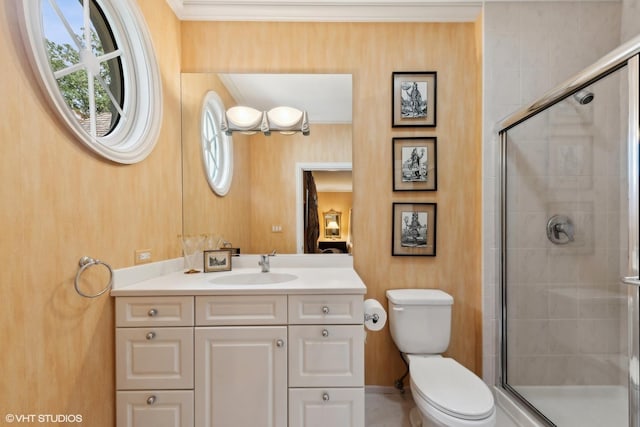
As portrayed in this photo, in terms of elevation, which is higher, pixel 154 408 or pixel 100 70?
pixel 100 70

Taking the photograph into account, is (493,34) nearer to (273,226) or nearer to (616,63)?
(616,63)

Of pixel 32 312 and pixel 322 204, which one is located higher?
pixel 322 204

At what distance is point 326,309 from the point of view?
1.41 meters

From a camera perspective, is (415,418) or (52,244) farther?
(415,418)

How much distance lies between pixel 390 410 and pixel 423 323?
1.89 feet

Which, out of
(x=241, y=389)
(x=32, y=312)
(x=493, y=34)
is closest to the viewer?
(x=32, y=312)

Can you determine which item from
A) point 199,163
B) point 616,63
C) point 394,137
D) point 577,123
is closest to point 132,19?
point 199,163

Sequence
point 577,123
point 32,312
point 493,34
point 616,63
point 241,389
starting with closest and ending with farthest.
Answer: point 32,312, point 616,63, point 241,389, point 577,123, point 493,34

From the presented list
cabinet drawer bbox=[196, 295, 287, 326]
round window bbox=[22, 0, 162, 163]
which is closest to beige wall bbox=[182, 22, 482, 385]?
round window bbox=[22, 0, 162, 163]

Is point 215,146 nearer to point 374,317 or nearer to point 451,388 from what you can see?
point 374,317

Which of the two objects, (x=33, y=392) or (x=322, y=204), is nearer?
(x=33, y=392)

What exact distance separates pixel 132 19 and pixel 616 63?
2.18m

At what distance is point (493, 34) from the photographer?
197 cm

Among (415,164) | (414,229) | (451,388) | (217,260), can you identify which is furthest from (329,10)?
(451,388)
